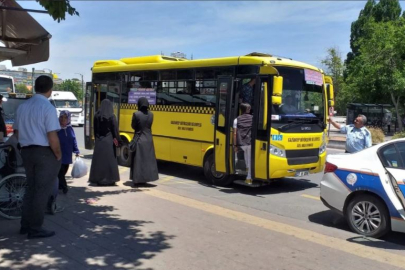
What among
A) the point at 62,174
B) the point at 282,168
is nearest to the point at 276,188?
the point at 282,168

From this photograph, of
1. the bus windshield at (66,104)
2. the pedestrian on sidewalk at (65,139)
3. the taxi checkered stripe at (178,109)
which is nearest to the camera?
the pedestrian on sidewalk at (65,139)

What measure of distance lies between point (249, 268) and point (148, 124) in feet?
16.0

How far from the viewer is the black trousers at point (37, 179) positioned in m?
4.81

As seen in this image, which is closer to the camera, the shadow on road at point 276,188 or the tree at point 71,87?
the shadow on road at point 276,188

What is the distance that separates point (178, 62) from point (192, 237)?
18.2 ft

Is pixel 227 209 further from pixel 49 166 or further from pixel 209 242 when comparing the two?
pixel 49 166

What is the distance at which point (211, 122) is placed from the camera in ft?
29.8

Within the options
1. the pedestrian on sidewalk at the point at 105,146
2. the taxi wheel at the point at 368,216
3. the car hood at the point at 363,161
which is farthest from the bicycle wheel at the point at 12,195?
the taxi wheel at the point at 368,216

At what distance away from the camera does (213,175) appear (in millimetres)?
9211

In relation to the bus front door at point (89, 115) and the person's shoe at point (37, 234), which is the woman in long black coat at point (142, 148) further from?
the bus front door at point (89, 115)

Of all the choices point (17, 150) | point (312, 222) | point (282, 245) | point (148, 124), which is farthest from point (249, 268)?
point (148, 124)

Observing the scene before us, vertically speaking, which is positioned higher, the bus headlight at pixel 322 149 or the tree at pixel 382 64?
the tree at pixel 382 64

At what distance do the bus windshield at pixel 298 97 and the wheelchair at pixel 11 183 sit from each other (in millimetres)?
4687

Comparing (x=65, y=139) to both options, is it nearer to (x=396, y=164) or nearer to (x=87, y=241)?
(x=87, y=241)
